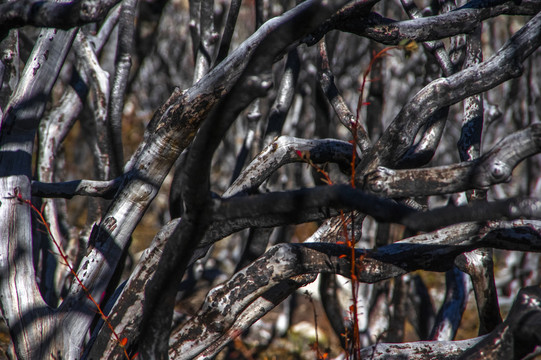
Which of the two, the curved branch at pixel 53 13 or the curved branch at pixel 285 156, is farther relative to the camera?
the curved branch at pixel 285 156

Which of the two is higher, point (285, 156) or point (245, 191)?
point (285, 156)

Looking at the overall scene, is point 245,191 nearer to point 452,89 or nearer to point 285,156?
point 285,156

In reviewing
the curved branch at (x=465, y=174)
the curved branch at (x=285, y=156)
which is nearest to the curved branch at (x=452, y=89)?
the curved branch at (x=285, y=156)

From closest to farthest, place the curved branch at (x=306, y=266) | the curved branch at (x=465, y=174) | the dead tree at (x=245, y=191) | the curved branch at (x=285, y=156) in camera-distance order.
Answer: the dead tree at (x=245, y=191) → the curved branch at (x=465, y=174) → the curved branch at (x=306, y=266) → the curved branch at (x=285, y=156)

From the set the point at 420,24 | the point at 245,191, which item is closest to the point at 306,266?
the point at 245,191

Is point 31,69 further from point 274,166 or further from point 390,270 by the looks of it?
point 390,270

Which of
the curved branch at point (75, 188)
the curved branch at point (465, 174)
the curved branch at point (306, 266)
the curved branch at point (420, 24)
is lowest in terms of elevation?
the curved branch at point (306, 266)

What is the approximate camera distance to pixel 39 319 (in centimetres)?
239

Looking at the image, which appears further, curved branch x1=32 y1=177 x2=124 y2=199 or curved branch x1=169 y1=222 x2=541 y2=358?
curved branch x1=32 y1=177 x2=124 y2=199

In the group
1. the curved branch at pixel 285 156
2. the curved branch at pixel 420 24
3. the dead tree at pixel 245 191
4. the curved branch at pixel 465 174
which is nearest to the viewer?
the dead tree at pixel 245 191

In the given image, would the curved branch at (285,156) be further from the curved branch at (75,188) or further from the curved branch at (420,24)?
the curved branch at (75,188)

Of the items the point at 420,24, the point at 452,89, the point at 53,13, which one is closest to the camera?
the point at 53,13

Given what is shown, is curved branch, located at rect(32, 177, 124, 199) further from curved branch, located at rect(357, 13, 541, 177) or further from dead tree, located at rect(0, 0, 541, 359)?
curved branch, located at rect(357, 13, 541, 177)

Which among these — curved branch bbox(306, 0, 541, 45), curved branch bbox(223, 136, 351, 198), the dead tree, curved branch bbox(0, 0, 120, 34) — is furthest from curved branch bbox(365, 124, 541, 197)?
curved branch bbox(0, 0, 120, 34)
